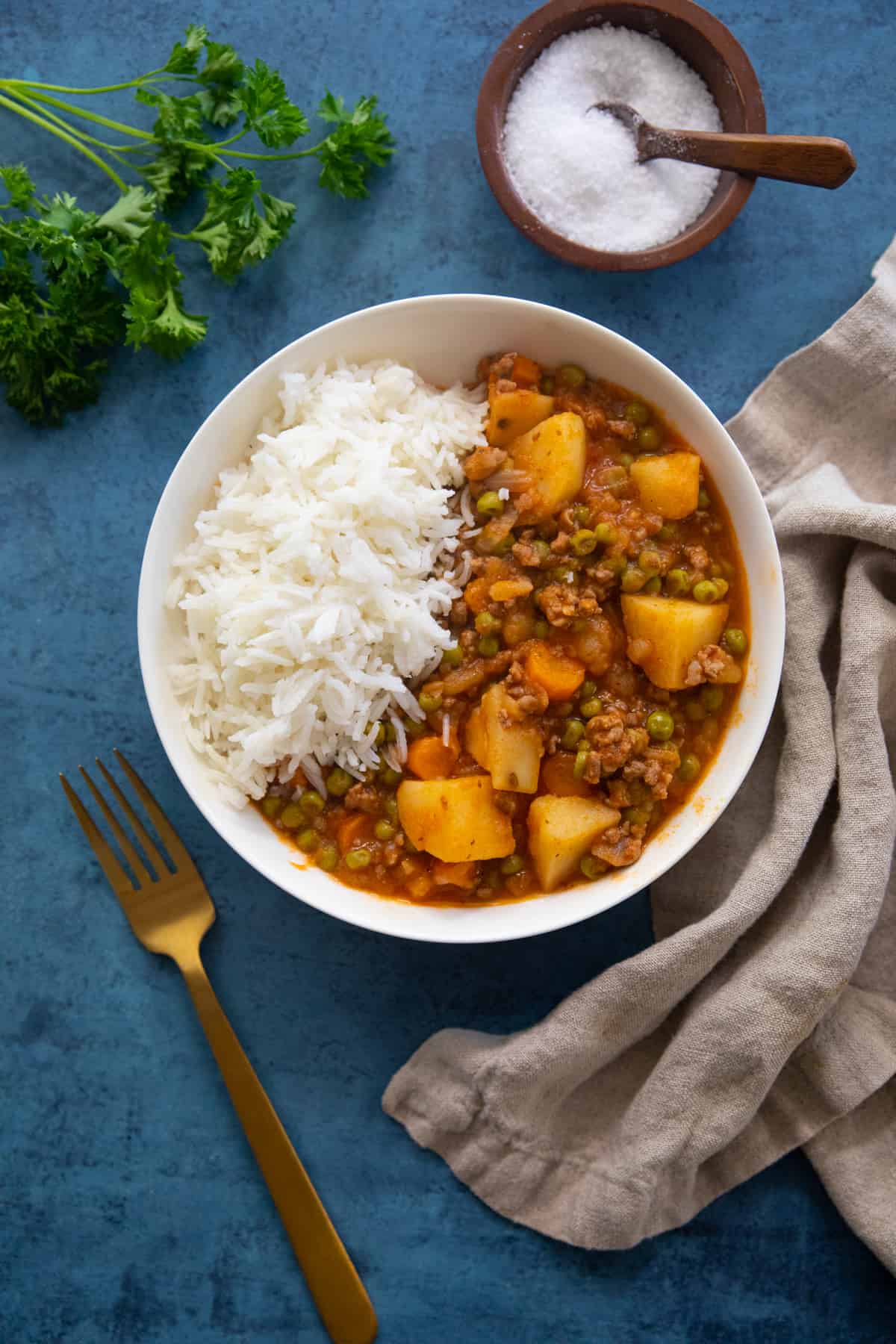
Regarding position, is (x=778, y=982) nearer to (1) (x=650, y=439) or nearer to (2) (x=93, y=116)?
(1) (x=650, y=439)

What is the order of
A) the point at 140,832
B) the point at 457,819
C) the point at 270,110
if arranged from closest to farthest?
the point at 457,819
the point at 270,110
the point at 140,832

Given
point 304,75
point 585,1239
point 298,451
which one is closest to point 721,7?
point 304,75

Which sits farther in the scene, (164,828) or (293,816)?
(164,828)

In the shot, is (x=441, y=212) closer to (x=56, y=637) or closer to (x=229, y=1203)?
(x=56, y=637)

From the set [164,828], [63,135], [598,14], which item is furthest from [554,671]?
[63,135]

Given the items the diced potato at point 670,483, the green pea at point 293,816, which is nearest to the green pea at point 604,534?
the diced potato at point 670,483

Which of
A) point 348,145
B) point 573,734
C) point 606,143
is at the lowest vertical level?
point 573,734

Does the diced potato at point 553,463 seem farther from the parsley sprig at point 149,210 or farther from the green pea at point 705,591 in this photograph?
the parsley sprig at point 149,210
